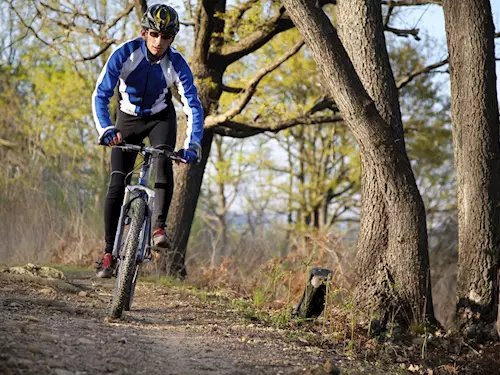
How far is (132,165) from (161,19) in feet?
3.93

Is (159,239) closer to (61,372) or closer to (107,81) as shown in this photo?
(107,81)

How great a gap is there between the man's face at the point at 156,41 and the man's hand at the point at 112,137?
76cm

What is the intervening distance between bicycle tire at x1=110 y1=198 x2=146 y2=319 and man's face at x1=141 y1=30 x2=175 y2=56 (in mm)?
1194

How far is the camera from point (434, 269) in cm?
1744

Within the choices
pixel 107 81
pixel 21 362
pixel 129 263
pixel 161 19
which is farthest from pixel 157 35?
pixel 21 362

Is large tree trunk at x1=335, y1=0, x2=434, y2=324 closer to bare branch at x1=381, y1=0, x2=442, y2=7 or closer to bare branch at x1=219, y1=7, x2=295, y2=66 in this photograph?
bare branch at x1=381, y1=0, x2=442, y2=7

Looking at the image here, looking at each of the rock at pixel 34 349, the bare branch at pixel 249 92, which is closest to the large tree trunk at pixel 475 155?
the bare branch at pixel 249 92

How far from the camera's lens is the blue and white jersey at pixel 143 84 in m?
5.98

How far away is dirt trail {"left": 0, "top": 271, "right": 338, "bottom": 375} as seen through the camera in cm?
418

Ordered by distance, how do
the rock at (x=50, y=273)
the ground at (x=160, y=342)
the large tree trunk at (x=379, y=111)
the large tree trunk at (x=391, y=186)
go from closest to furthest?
the ground at (x=160, y=342)
the large tree trunk at (x=391, y=186)
the large tree trunk at (x=379, y=111)
the rock at (x=50, y=273)

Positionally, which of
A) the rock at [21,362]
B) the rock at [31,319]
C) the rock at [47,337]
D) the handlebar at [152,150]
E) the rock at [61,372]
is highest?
the handlebar at [152,150]

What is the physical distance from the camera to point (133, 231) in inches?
223

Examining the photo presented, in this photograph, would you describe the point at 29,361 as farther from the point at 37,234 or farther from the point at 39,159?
the point at 39,159

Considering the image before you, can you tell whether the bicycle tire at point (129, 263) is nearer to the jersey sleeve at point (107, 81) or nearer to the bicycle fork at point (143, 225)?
the bicycle fork at point (143, 225)
